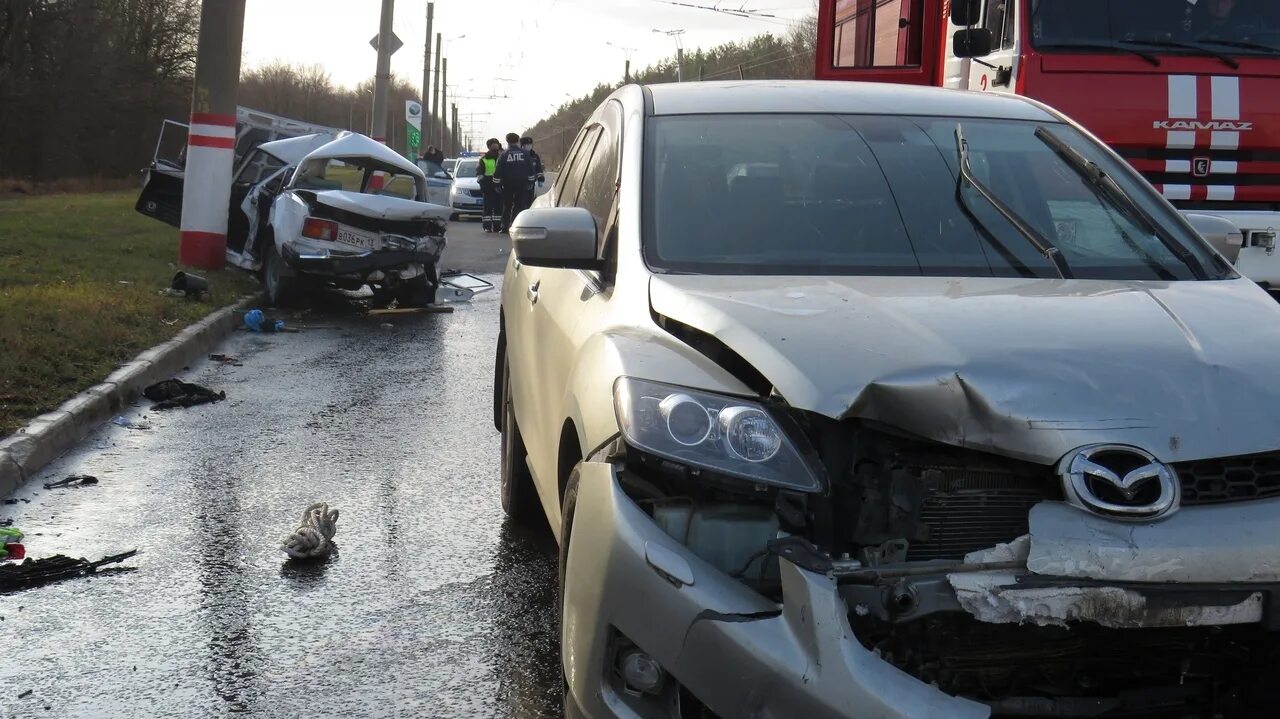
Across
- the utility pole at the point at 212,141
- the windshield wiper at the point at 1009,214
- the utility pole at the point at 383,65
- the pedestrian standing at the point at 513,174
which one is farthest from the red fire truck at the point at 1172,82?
the utility pole at the point at 383,65

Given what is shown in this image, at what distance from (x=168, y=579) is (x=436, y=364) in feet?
18.0

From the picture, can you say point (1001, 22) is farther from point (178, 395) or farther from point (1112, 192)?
point (178, 395)

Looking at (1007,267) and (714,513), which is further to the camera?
(1007,267)

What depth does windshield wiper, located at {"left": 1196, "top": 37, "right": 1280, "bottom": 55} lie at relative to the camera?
8281 millimetres

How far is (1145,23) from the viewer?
326 inches

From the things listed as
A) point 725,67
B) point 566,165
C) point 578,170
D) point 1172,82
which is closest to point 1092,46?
point 1172,82

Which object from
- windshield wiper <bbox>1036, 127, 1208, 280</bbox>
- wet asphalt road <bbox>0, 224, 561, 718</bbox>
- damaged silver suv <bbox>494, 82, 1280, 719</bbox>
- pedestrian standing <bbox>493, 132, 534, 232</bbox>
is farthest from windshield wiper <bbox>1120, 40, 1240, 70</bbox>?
pedestrian standing <bbox>493, 132, 534, 232</bbox>

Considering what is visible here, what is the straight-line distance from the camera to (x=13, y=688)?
387cm

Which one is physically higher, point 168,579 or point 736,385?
point 736,385

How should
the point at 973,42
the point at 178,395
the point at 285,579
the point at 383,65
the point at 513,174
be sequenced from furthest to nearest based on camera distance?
1. the point at 383,65
2. the point at 513,174
3. the point at 178,395
4. the point at 973,42
5. the point at 285,579

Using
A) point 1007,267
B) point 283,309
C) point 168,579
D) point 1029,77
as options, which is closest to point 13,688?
point 168,579

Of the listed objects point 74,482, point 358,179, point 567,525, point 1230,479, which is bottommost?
point 74,482

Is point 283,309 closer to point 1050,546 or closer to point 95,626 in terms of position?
point 95,626

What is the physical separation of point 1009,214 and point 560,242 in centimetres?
128
